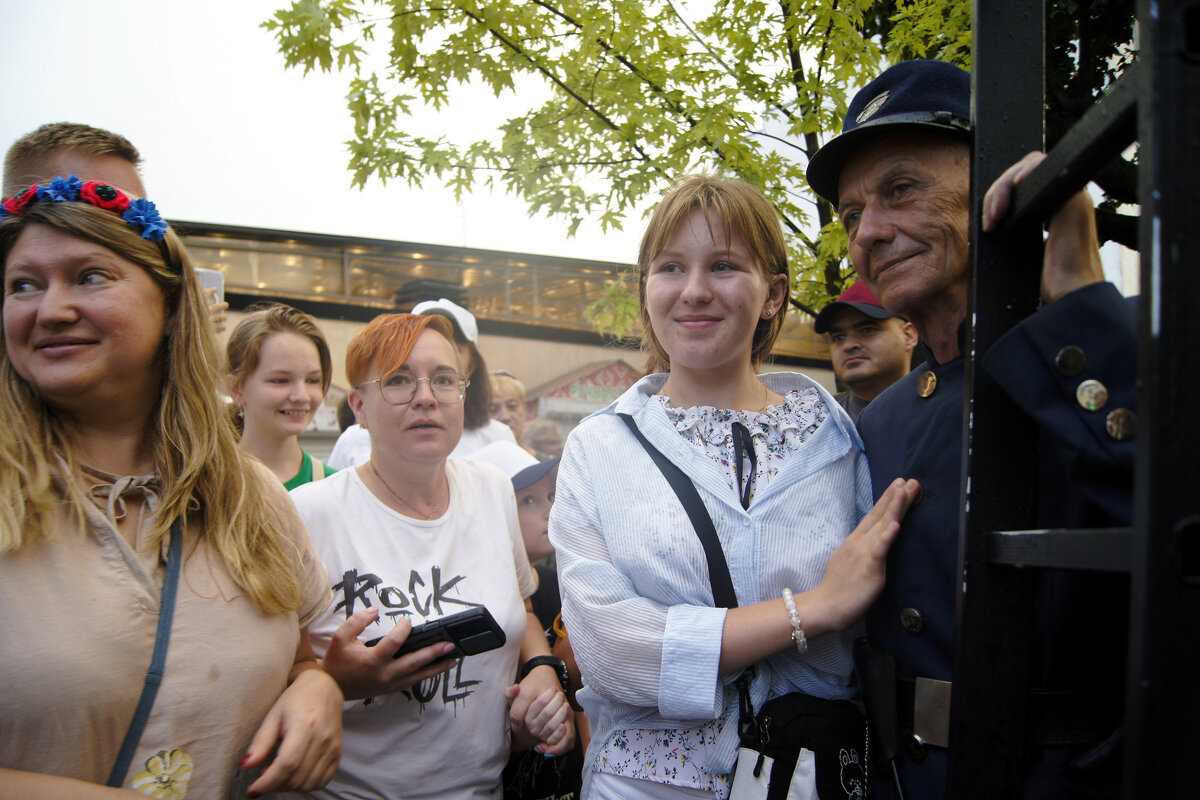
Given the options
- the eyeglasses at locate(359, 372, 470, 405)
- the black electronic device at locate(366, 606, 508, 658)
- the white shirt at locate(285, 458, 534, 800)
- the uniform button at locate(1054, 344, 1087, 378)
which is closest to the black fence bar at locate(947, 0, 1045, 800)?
the uniform button at locate(1054, 344, 1087, 378)

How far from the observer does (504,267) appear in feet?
39.8

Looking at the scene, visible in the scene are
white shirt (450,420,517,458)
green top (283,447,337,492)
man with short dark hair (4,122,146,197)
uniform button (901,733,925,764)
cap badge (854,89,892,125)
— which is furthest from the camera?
white shirt (450,420,517,458)

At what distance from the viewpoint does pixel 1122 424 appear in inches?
36.0

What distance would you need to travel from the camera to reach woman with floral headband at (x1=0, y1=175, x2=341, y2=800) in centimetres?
134

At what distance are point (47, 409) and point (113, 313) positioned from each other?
245 millimetres

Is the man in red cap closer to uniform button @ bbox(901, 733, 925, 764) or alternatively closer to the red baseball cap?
the red baseball cap

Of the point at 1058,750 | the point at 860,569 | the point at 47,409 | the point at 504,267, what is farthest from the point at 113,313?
the point at 504,267

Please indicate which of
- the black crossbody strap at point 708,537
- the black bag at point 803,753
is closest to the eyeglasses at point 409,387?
the black crossbody strap at point 708,537

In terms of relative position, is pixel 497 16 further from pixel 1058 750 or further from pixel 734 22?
pixel 1058 750

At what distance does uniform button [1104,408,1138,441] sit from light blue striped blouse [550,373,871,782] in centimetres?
78

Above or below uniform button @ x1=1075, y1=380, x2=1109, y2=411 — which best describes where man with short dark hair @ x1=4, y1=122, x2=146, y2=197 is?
above

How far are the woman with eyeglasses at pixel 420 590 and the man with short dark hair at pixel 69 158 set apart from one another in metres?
0.88

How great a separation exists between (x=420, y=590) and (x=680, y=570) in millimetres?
970

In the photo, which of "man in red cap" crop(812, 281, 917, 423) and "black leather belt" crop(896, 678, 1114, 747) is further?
"man in red cap" crop(812, 281, 917, 423)
